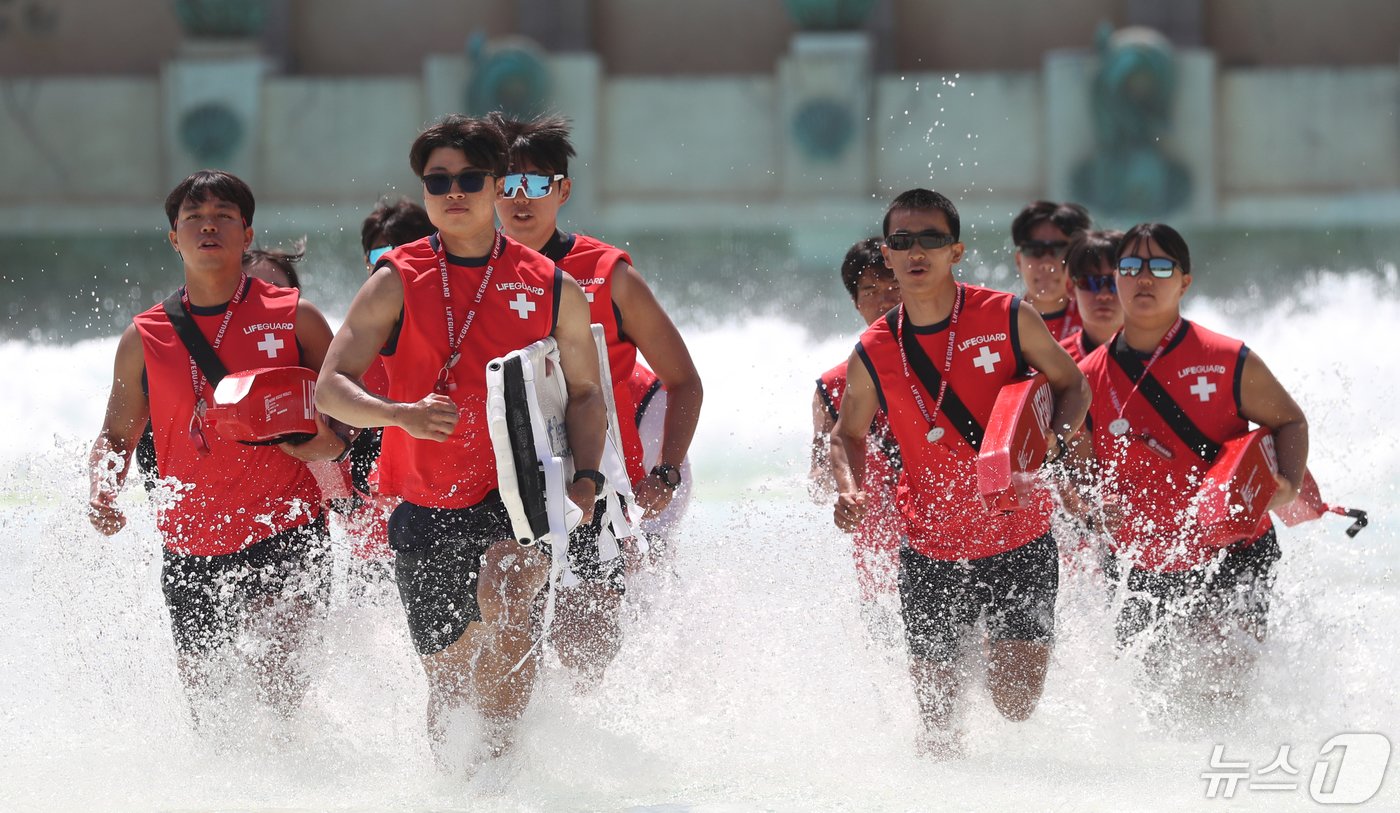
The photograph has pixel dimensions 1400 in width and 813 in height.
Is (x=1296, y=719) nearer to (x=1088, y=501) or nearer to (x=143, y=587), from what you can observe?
(x=1088, y=501)

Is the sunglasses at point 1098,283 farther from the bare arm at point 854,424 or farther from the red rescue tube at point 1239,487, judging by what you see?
the bare arm at point 854,424

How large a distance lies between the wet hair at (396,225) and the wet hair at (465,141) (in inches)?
47.2

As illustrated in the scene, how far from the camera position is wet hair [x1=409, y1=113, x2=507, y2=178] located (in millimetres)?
4031

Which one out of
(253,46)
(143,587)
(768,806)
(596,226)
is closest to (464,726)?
(768,806)

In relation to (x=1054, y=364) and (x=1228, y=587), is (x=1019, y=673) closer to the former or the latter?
(x=1228, y=587)

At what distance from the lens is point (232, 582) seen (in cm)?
450

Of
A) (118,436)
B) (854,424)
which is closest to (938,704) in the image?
(854,424)

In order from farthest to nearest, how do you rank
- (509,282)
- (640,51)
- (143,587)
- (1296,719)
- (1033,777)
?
(640,51)
(143,587)
(1296,719)
(1033,777)
(509,282)

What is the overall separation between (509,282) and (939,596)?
1485 millimetres

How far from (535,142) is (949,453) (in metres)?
1.39

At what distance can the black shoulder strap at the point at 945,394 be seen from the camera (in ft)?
14.9

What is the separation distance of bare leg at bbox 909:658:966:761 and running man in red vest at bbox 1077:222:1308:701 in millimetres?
563

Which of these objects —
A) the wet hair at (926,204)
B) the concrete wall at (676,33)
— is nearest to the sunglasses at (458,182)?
the wet hair at (926,204)

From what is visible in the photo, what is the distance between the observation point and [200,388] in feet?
14.6
